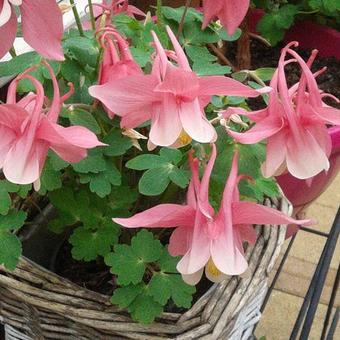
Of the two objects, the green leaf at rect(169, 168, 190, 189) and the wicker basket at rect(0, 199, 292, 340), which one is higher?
the green leaf at rect(169, 168, 190, 189)

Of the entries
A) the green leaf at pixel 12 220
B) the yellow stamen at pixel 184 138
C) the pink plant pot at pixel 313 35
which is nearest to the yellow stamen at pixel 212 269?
the yellow stamen at pixel 184 138

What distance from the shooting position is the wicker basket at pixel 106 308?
0.68m

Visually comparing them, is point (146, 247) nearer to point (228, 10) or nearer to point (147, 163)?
point (147, 163)

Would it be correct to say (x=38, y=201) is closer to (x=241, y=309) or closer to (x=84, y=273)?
(x=84, y=273)

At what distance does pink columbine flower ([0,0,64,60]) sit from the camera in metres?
0.48

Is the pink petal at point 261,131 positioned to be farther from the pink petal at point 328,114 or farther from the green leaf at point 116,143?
the green leaf at point 116,143

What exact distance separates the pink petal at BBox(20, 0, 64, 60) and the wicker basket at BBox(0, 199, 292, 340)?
0.95 ft

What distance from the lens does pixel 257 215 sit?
1.86ft

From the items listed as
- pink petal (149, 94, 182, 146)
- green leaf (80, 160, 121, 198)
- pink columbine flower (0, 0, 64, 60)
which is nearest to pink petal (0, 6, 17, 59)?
pink columbine flower (0, 0, 64, 60)

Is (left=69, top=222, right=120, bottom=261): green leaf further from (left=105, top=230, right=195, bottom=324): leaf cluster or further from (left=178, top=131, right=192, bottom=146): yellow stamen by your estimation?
(left=178, top=131, right=192, bottom=146): yellow stamen

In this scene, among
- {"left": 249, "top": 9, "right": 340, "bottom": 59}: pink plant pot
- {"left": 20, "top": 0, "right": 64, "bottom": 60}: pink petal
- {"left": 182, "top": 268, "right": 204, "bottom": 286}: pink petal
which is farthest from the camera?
{"left": 249, "top": 9, "right": 340, "bottom": 59}: pink plant pot

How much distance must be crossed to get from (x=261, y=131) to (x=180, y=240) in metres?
0.13

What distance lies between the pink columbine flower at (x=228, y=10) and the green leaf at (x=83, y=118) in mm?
164

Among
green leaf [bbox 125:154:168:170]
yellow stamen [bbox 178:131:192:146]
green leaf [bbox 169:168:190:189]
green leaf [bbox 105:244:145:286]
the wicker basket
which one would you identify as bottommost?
the wicker basket
